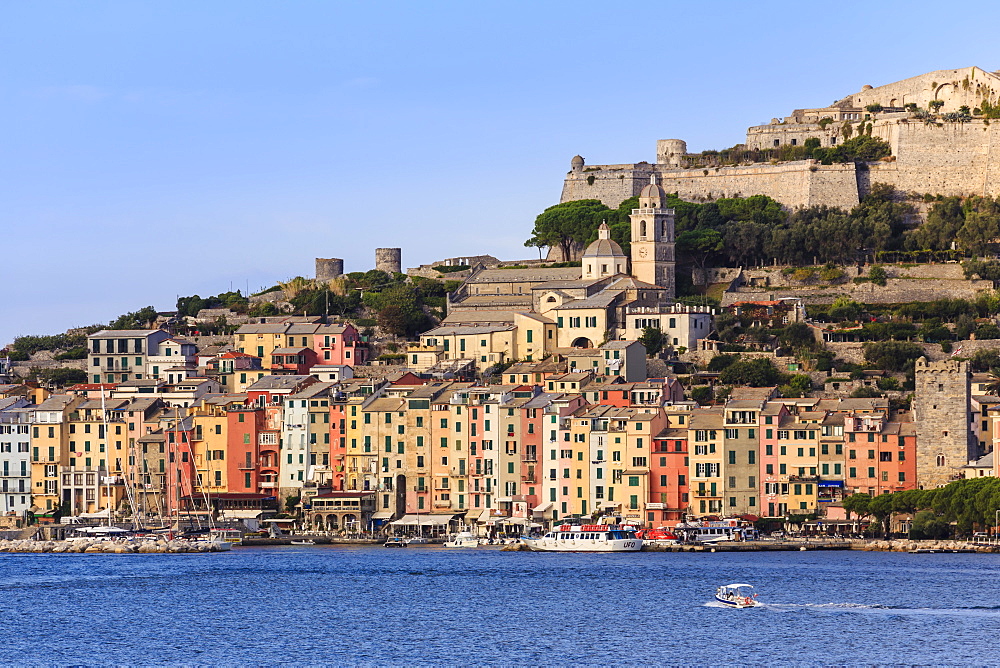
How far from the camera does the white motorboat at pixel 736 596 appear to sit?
70500 mm

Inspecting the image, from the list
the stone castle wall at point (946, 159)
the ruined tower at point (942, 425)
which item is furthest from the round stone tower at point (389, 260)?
the ruined tower at point (942, 425)

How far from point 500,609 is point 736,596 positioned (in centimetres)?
735

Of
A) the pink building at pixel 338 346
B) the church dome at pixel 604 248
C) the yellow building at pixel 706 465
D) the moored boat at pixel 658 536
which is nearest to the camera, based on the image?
the moored boat at pixel 658 536

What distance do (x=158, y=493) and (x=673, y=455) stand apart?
2410 centimetres

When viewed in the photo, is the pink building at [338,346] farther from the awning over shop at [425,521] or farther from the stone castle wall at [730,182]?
the stone castle wall at [730,182]

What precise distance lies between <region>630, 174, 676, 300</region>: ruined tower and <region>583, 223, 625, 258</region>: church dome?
2.87 feet

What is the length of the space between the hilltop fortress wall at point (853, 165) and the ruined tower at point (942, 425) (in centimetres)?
2767

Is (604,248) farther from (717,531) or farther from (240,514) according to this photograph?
(717,531)

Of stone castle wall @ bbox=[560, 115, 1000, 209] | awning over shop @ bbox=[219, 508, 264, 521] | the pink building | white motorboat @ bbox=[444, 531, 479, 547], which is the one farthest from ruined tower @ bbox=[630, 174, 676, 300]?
awning over shop @ bbox=[219, 508, 264, 521]

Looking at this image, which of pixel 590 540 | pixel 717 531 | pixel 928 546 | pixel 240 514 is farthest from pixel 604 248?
pixel 928 546

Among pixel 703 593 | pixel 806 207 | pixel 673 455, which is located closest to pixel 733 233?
pixel 806 207

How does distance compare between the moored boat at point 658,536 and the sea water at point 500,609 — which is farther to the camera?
the moored boat at point 658,536

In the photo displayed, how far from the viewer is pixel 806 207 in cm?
11919

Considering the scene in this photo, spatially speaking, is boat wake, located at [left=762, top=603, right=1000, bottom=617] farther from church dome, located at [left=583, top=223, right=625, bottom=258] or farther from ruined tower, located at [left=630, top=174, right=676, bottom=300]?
church dome, located at [left=583, top=223, right=625, bottom=258]
